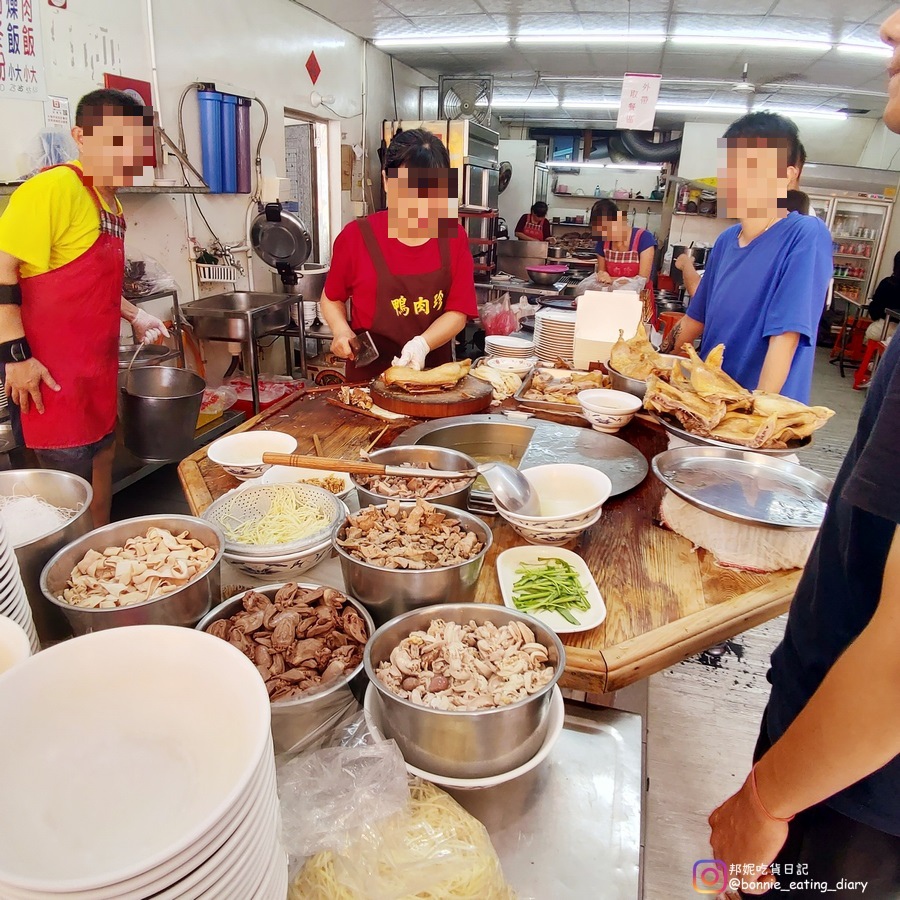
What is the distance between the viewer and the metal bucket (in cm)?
380

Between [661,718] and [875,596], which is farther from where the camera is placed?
[661,718]

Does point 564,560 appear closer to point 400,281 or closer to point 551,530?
point 551,530

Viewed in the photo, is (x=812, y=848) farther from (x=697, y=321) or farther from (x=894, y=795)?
(x=697, y=321)

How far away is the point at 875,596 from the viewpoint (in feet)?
3.56

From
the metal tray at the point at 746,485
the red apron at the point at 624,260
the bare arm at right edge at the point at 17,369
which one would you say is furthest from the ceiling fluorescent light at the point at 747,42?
the bare arm at right edge at the point at 17,369

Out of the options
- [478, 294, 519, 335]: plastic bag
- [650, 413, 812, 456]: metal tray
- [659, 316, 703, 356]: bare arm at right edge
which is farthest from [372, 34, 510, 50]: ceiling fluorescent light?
[650, 413, 812, 456]: metal tray

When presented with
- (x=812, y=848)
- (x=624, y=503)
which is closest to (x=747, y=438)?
(x=624, y=503)

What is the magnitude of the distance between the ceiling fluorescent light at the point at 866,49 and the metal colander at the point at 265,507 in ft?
27.7

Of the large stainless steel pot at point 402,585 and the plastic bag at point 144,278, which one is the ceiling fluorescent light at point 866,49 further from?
the large stainless steel pot at point 402,585

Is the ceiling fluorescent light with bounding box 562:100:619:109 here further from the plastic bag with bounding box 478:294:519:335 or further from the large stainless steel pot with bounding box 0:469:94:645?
the large stainless steel pot with bounding box 0:469:94:645

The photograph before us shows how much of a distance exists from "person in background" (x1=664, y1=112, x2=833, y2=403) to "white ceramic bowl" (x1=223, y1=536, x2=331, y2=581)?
204cm

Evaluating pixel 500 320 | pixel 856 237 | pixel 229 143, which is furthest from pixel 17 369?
pixel 856 237

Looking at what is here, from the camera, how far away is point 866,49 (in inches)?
278

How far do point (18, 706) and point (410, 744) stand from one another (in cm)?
57
